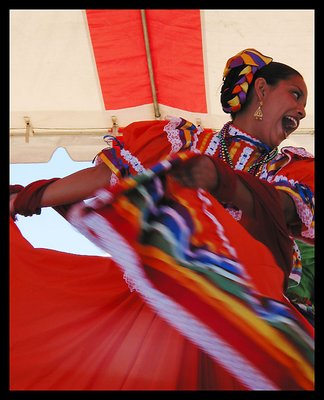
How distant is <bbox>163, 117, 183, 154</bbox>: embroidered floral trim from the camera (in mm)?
1883

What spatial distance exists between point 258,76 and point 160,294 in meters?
0.99

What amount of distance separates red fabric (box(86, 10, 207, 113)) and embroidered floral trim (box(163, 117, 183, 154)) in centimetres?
146

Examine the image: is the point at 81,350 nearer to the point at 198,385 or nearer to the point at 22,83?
the point at 198,385

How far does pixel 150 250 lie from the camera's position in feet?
4.41

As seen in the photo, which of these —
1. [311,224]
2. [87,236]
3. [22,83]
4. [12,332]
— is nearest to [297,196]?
[311,224]

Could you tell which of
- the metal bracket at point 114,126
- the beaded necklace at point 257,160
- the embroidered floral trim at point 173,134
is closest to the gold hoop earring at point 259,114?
the beaded necklace at point 257,160

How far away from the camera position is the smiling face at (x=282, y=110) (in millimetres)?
1985

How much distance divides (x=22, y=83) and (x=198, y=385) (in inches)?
93.6

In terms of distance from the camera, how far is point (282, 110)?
199 cm

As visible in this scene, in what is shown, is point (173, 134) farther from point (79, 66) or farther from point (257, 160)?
point (79, 66)

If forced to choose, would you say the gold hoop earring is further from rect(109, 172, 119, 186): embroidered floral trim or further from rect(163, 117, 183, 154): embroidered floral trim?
rect(109, 172, 119, 186): embroidered floral trim

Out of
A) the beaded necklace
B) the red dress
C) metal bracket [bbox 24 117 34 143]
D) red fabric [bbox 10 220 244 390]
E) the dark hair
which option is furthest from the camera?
metal bracket [bbox 24 117 34 143]

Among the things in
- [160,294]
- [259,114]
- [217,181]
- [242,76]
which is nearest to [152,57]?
[242,76]

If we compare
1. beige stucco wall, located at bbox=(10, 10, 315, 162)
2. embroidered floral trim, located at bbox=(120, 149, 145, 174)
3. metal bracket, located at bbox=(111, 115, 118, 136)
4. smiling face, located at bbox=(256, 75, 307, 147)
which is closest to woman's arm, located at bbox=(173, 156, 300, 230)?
embroidered floral trim, located at bbox=(120, 149, 145, 174)
